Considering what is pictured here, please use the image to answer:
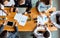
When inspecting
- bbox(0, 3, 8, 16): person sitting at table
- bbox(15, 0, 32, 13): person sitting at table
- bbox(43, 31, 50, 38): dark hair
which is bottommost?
bbox(43, 31, 50, 38): dark hair

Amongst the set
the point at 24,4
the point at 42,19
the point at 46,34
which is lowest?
the point at 46,34

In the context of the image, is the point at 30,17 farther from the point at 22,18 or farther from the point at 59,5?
the point at 59,5

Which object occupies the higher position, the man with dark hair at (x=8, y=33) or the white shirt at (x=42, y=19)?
the white shirt at (x=42, y=19)

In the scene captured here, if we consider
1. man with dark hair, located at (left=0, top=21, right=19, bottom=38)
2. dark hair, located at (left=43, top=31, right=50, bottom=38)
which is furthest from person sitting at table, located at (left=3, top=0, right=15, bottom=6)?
dark hair, located at (left=43, top=31, right=50, bottom=38)

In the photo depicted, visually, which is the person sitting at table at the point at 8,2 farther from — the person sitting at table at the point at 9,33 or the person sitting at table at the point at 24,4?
the person sitting at table at the point at 9,33

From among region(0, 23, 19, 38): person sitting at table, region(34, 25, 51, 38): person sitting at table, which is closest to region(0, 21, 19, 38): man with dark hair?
region(0, 23, 19, 38): person sitting at table

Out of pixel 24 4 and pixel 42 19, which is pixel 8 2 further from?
pixel 42 19

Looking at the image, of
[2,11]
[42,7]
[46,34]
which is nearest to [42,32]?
[46,34]

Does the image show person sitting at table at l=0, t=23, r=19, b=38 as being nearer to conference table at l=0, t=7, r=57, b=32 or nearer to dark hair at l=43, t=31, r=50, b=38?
conference table at l=0, t=7, r=57, b=32

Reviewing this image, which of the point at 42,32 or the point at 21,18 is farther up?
the point at 21,18

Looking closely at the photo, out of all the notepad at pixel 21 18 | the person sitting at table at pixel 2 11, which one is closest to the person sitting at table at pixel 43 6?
the notepad at pixel 21 18

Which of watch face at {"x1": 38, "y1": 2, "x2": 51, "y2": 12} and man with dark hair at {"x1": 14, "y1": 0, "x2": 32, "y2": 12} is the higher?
man with dark hair at {"x1": 14, "y1": 0, "x2": 32, "y2": 12}

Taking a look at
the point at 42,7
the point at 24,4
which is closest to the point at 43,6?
the point at 42,7

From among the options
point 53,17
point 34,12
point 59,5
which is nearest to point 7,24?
point 34,12
